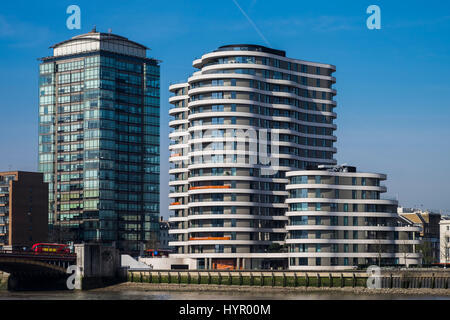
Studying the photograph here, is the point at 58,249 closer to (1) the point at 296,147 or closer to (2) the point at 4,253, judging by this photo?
(2) the point at 4,253

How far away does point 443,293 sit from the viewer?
447 ft

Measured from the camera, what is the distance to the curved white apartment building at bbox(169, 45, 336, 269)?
17638 centimetres

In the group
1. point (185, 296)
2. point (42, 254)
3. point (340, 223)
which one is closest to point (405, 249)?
point (340, 223)

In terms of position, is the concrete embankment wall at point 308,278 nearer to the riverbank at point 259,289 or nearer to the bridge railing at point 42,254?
the riverbank at point 259,289

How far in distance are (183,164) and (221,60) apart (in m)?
28.3

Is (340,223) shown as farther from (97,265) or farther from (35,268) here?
(35,268)

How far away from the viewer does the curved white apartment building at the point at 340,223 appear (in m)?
163

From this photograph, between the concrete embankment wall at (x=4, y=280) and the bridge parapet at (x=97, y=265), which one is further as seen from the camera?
the concrete embankment wall at (x=4, y=280)

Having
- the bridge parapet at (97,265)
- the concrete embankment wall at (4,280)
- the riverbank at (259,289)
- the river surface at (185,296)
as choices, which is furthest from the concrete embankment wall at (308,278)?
the concrete embankment wall at (4,280)

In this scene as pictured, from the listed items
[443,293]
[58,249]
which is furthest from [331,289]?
[58,249]

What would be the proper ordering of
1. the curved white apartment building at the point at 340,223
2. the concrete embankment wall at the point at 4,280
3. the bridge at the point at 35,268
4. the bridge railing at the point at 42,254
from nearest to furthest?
1. the bridge at the point at 35,268
2. the bridge railing at the point at 42,254
3. the curved white apartment building at the point at 340,223
4. the concrete embankment wall at the point at 4,280

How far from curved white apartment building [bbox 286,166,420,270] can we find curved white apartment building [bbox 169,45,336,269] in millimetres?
10453

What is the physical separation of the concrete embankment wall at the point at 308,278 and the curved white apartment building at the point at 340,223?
14121 mm

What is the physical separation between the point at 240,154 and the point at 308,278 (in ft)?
130
